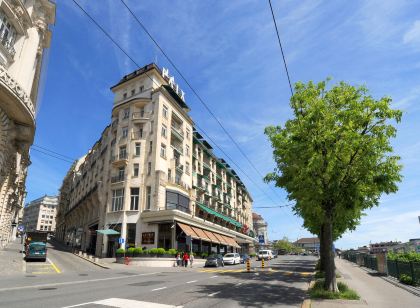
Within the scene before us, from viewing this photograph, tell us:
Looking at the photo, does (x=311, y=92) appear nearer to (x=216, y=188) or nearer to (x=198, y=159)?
(x=198, y=159)

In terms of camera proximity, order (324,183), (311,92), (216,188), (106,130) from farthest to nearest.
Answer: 1. (216,188)
2. (106,130)
3. (311,92)
4. (324,183)

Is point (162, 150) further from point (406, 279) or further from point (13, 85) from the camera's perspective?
point (406, 279)

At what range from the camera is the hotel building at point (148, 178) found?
128 ft

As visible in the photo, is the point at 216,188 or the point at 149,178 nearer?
the point at 149,178

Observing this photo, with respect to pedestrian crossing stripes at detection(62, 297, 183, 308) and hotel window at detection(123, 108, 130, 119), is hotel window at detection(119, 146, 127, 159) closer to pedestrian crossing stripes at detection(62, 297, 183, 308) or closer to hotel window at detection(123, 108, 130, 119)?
hotel window at detection(123, 108, 130, 119)

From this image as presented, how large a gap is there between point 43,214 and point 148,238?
164466 millimetres

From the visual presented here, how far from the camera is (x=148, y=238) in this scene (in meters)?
38.3

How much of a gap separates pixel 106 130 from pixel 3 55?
26912mm

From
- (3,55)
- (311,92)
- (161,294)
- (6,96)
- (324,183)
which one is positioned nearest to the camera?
(161,294)

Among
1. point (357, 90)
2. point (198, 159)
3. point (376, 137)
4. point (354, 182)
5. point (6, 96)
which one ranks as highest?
point (198, 159)

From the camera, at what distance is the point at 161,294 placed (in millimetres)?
12492

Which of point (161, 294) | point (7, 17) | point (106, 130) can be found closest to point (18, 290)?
point (161, 294)

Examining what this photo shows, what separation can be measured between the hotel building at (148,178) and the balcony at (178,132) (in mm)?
155

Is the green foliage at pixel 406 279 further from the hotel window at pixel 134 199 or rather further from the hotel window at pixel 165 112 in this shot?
the hotel window at pixel 165 112
